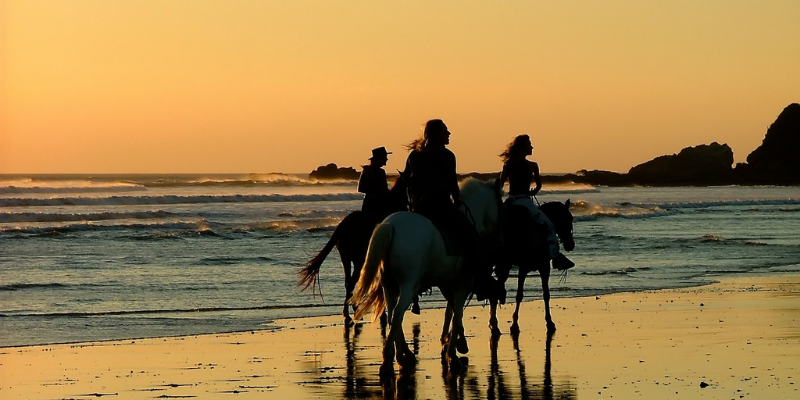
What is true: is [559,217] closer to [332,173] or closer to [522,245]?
[522,245]

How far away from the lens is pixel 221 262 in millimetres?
21641

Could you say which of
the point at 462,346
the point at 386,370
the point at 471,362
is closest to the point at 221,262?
the point at 462,346

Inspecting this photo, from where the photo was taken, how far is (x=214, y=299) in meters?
15.8

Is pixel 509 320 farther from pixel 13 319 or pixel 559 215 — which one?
pixel 13 319

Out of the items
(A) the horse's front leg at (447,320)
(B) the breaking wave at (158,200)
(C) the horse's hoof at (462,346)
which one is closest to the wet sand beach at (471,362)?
(C) the horse's hoof at (462,346)

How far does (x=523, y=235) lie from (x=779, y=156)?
105m

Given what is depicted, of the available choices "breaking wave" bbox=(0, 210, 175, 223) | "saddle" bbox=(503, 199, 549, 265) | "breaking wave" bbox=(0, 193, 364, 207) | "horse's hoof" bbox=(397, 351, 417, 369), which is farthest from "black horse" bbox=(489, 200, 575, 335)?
"breaking wave" bbox=(0, 193, 364, 207)

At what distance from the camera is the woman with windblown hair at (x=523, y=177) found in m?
12.2

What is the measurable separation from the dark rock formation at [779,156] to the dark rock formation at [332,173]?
36.0m

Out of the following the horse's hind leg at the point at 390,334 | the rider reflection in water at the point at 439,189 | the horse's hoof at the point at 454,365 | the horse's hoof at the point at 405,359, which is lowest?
the horse's hoof at the point at 454,365

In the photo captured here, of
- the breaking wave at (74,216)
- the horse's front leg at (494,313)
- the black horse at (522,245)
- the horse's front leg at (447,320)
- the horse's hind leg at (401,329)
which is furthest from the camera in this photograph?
the breaking wave at (74,216)

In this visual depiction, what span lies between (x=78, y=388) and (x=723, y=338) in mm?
6158

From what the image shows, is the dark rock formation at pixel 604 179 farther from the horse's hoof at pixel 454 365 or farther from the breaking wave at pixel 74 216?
the horse's hoof at pixel 454 365

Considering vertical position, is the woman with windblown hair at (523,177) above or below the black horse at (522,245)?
above
